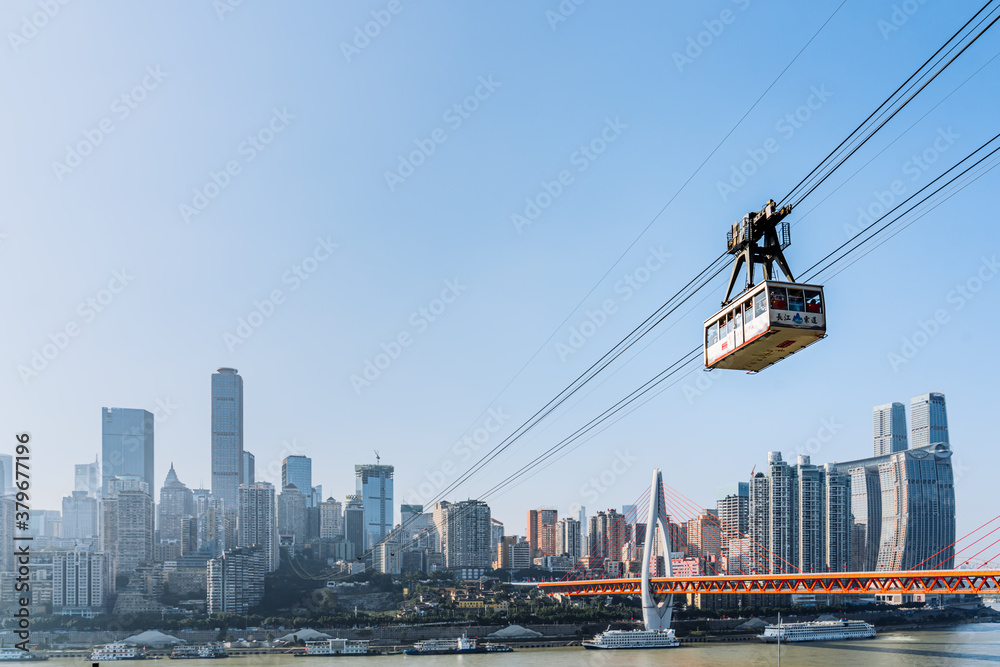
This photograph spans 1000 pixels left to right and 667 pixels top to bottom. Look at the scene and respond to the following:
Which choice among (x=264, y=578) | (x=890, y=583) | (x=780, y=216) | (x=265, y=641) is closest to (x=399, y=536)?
(x=264, y=578)

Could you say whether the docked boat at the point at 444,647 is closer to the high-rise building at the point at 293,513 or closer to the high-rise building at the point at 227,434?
the high-rise building at the point at 293,513

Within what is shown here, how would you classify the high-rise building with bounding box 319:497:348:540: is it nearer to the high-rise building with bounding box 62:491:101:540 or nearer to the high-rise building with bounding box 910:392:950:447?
the high-rise building with bounding box 62:491:101:540

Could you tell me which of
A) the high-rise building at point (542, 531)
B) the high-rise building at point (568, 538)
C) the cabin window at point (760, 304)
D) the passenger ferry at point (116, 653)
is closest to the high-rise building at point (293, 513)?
→ the high-rise building at point (542, 531)

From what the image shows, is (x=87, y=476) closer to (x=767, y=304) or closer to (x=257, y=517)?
(x=257, y=517)

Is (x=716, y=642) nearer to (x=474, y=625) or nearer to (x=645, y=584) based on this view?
(x=645, y=584)

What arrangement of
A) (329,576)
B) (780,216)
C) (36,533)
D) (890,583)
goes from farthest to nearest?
(36,533) → (329,576) → (890,583) → (780,216)

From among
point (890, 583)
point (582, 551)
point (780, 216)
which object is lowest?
point (582, 551)
